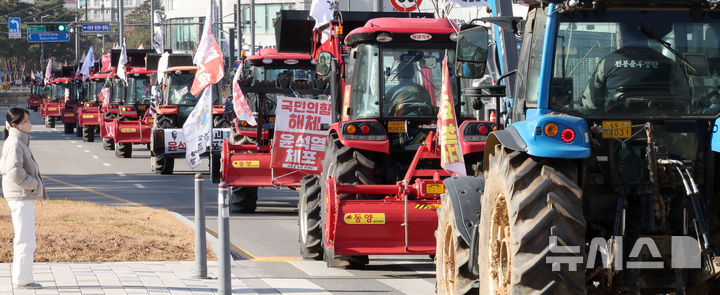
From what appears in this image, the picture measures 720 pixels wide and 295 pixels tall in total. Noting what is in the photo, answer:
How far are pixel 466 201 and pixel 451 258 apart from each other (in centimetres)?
49

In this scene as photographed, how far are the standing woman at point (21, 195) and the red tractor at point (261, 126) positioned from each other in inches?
312

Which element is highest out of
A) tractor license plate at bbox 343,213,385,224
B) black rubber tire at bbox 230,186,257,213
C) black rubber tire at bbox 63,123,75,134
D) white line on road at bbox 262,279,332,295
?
tractor license plate at bbox 343,213,385,224

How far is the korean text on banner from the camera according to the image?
55.9ft

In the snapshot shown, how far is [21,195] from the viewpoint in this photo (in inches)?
427

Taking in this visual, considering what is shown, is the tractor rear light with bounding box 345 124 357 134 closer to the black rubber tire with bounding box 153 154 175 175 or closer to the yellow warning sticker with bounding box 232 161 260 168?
the yellow warning sticker with bounding box 232 161 260 168

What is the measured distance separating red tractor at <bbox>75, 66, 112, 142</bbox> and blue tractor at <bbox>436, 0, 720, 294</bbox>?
3646 centimetres

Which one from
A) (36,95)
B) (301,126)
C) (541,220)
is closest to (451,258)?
(541,220)

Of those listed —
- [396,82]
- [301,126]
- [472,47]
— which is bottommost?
[301,126]

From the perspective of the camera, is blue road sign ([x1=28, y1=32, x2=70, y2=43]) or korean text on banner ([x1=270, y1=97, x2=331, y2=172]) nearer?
korean text on banner ([x1=270, y1=97, x2=331, y2=172])

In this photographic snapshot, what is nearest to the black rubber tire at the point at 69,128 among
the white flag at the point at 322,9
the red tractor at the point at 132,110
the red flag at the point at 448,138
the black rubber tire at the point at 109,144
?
the red tractor at the point at 132,110

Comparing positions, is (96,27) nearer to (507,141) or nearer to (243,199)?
(243,199)

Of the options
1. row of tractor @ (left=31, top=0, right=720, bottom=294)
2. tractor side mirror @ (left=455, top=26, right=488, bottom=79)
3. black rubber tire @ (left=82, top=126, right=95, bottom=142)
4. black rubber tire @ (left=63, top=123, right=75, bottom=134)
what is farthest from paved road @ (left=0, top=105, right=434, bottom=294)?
black rubber tire @ (left=63, top=123, right=75, bottom=134)

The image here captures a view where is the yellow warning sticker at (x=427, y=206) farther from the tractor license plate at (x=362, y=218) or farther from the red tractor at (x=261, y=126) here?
the red tractor at (x=261, y=126)

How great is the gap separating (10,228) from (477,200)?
26.6 ft
